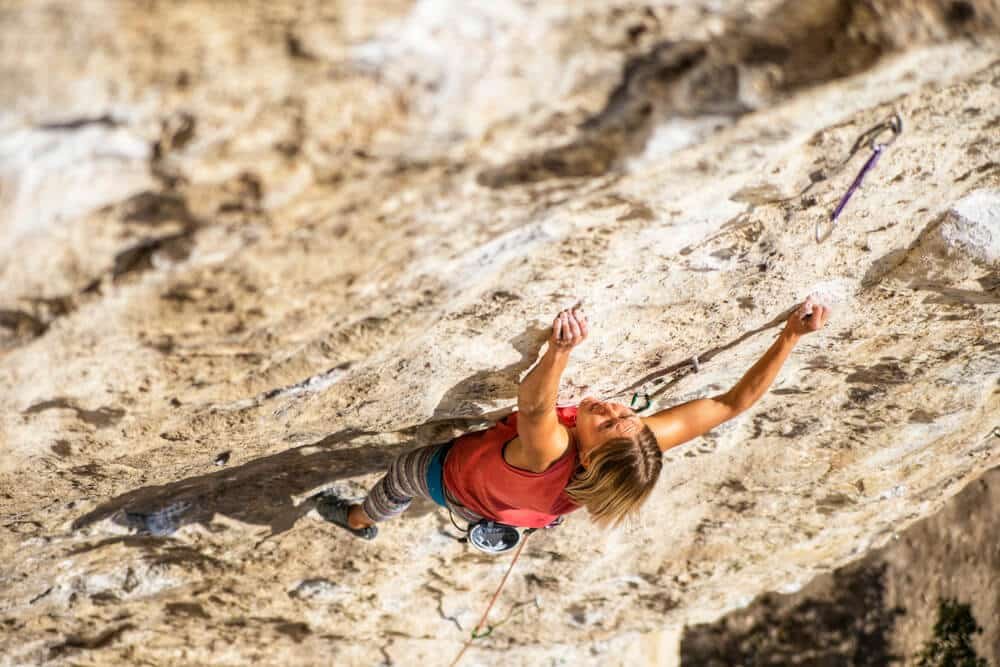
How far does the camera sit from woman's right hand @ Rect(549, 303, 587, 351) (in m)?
1.77

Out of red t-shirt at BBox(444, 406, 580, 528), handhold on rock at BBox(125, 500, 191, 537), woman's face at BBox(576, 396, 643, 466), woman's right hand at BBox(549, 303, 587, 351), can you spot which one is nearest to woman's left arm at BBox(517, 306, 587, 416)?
woman's right hand at BBox(549, 303, 587, 351)

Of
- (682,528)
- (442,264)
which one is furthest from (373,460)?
(682,528)

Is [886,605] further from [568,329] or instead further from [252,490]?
[568,329]

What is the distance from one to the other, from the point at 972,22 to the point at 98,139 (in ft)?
4.17

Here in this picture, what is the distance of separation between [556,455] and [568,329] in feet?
1.17

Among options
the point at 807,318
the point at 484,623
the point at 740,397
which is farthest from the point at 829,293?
the point at 484,623

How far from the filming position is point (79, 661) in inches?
119

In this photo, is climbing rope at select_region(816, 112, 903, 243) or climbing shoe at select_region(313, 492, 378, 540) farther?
climbing shoe at select_region(313, 492, 378, 540)

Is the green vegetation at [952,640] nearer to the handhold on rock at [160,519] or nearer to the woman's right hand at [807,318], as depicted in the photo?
the woman's right hand at [807,318]

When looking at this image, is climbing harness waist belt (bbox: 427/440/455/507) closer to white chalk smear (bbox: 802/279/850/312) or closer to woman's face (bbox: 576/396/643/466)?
woman's face (bbox: 576/396/643/466)

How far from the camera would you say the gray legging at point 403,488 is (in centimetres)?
235

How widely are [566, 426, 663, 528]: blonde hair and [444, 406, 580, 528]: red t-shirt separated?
0.10 m

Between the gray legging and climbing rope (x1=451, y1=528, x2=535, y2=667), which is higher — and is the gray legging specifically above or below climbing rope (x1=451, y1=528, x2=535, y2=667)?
above

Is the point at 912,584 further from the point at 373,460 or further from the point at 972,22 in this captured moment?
the point at 972,22
